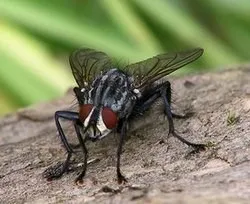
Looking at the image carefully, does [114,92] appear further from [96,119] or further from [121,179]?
[121,179]

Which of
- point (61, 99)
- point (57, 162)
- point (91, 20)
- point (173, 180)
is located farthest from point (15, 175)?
point (91, 20)

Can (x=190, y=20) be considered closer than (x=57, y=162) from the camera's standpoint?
No

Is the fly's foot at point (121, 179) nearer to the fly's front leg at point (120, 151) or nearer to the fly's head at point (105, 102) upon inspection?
the fly's front leg at point (120, 151)

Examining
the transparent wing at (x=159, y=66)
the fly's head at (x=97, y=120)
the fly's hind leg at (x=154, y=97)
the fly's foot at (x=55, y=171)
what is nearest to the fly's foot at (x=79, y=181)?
the fly's foot at (x=55, y=171)

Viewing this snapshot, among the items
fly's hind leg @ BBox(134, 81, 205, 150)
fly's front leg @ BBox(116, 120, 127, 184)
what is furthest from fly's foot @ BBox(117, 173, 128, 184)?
fly's hind leg @ BBox(134, 81, 205, 150)

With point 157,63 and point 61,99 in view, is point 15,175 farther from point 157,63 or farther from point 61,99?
point 61,99

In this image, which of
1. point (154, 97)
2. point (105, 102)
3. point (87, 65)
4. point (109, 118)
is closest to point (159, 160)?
point (109, 118)
